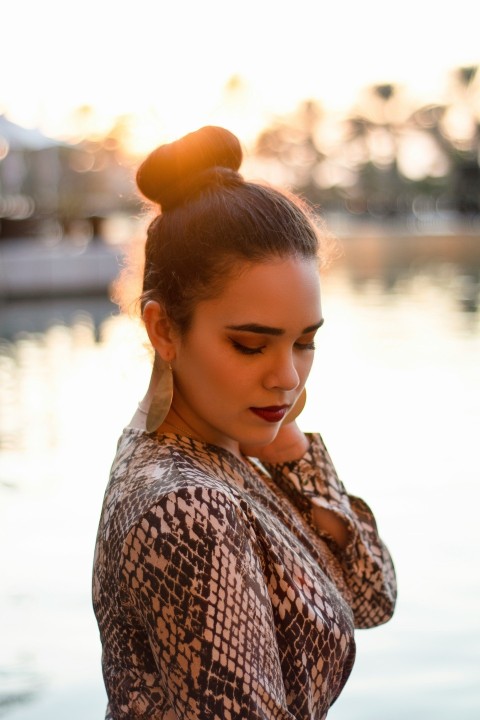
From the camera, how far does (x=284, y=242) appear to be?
1318 mm

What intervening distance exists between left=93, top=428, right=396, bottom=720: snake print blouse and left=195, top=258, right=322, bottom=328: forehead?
169 mm

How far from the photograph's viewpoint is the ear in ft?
4.53

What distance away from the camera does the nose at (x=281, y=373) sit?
51.4 inches

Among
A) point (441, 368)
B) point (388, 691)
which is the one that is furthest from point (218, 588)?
point (441, 368)

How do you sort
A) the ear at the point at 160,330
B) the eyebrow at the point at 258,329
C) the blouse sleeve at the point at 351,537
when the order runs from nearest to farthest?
the eyebrow at the point at 258,329
the ear at the point at 160,330
the blouse sleeve at the point at 351,537

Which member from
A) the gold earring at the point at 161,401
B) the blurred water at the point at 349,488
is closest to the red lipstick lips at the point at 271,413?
the gold earring at the point at 161,401

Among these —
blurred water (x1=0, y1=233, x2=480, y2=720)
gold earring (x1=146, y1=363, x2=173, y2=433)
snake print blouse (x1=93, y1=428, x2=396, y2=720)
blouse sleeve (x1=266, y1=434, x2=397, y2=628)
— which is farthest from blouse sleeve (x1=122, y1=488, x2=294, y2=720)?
blurred water (x1=0, y1=233, x2=480, y2=720)

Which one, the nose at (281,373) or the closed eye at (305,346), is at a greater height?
the closed eye at (305,346)

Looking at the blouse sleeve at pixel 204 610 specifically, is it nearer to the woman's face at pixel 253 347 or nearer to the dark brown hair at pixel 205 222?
the woman's face at pixel 253 347

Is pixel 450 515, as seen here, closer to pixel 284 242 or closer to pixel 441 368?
pixel 284 242

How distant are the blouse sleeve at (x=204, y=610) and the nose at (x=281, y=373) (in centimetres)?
20

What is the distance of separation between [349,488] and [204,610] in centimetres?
441

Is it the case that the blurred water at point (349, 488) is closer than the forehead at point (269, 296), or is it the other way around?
the forehead at point (269, 296)

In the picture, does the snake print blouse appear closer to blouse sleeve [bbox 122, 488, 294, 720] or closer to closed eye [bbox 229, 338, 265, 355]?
blouse sleeve [bbox 122, 488, 294, 720]
